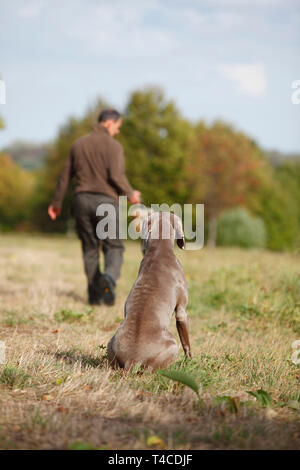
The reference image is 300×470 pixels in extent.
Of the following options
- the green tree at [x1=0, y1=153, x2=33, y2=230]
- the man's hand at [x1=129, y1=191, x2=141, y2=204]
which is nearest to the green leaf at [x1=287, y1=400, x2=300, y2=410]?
the man's hand at [x1=129, y1=191, x2=141, y2=204]

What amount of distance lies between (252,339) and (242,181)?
106ft

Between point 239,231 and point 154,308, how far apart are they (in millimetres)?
26721

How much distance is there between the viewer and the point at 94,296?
6.68 meters

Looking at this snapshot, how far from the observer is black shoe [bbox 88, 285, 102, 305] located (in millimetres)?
6604

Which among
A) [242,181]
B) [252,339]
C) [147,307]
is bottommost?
[252,339]

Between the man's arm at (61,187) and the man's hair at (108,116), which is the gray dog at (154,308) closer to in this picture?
the man's arm at (61,187)

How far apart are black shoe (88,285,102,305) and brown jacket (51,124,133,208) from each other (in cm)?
131

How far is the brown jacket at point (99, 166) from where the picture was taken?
6645 millimetres

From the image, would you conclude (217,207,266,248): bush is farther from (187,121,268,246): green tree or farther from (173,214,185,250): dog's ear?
(173,214,185,250): dog's ear

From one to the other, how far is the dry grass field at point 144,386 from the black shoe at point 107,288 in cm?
14

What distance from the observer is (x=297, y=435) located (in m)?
2.73

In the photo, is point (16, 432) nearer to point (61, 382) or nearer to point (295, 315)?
point (61, 382)

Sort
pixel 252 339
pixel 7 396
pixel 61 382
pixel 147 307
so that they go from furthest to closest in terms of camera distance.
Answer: pixel 252 339, pixel 147 307, pixel 61 382, pixel 7 396
